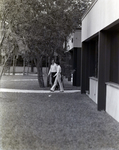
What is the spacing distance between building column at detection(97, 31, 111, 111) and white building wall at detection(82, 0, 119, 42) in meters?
0.50

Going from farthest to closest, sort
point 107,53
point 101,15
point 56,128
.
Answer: point 101,15 < point 107,53 < point 56,128

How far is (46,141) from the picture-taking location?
6660 mm

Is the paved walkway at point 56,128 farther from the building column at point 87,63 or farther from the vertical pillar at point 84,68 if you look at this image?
the vertical pillar at point 84,68

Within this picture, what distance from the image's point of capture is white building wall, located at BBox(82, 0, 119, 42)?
9219 millimetres

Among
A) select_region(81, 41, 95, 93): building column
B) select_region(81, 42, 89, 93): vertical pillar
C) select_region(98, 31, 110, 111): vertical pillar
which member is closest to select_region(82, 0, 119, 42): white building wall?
select_region(98, 31, 110, 111): vertical pillar

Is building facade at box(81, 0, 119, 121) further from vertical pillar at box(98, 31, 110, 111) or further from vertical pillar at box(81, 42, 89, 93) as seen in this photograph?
vertical pillar at box(81, 42, 89, 93)

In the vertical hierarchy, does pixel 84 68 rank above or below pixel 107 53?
below

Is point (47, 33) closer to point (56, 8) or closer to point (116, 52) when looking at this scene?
point (56, 8)

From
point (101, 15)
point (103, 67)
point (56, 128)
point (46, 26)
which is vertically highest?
point (46, 26)

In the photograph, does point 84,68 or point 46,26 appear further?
point 46,26

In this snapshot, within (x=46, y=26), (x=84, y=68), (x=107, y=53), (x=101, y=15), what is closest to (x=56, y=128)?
(x=107, y=53)

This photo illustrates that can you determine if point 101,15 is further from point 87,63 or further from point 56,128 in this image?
point 87,63

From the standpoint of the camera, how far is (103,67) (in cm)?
1122

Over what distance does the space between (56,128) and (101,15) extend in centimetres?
499
